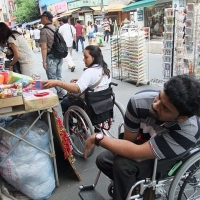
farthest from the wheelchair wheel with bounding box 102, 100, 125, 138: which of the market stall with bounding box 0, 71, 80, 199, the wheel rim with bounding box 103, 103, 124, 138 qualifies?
the market stall with bounding box 0, 71, 80, 199

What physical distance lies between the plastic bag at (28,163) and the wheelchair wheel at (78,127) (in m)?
0.50

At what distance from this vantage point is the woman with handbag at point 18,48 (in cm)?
343

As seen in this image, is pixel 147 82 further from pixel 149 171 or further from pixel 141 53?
pixel 149 171

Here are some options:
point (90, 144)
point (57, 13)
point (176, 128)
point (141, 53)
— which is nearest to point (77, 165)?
point (90, 144)

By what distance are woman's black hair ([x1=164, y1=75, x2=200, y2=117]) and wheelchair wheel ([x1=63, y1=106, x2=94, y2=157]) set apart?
1.26 meters

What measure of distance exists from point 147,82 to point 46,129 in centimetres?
383

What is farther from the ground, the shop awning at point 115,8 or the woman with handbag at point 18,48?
the shop awning at point 115,8

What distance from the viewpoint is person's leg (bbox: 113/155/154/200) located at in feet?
5.01

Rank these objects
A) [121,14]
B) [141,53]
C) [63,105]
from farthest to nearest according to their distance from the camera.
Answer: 1. [121,14]
2. [141,53]
3. [63,105]

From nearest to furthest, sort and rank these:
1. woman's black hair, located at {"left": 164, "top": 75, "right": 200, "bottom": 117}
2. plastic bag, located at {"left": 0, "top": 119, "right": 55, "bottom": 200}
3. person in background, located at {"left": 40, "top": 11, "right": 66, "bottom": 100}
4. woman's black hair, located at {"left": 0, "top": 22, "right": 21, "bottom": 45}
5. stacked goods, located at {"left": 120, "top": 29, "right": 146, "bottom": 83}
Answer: woman's black hair, located at {"left": 164, "top": 75, "right": 200, "bottom": 117} → plastic bag, located at {"left": 0, "top": 119, "right": 55, "bottom": 200} → woman's black hair, located at {"left": 0, "top": 22, "right": 21, "bottom": 45} → person in background, located at {"left": 40, "top": 11, "right": 66, "bottom": 100} → stacked goods, located at {"left": 120, "top": 29, "right": 146, "bottom": 83}

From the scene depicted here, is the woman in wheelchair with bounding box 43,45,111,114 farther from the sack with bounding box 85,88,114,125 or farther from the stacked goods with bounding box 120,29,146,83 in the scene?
the stacked goods with bounding box 120,29,146,83

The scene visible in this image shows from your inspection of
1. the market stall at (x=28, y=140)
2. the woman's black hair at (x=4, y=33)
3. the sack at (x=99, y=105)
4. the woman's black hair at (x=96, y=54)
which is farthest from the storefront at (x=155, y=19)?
the market stall at (x=28, y=140)

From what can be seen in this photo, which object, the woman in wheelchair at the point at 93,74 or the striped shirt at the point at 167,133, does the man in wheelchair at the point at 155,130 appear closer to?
the striped shirt at the point at 167,133

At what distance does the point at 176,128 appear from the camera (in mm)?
1445
